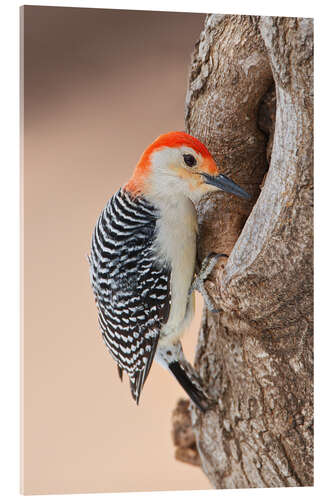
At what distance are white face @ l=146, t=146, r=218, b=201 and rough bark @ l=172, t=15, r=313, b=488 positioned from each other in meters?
0.21

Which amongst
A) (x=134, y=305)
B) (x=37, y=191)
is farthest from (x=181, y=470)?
(x=37, y=191)

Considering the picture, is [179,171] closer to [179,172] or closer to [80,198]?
[179,172]

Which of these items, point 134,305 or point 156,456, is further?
point 156,456

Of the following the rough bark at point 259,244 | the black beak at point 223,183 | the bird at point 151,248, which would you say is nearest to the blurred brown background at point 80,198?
the bird at point 151,248

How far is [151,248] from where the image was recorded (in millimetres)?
2426

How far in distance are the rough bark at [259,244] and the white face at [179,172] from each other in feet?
0.69

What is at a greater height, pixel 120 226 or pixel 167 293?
pixel 120 226

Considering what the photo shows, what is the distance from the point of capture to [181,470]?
9.25ft

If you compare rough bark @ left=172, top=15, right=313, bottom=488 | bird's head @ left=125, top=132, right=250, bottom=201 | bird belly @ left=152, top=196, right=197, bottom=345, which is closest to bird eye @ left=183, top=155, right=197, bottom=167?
bird's head @ left=125, top=132, right=250, bottom=201

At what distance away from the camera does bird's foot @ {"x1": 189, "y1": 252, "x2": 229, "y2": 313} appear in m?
2.46

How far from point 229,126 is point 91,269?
2.51 ft

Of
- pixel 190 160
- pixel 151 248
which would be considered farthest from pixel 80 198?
pixel 190 160

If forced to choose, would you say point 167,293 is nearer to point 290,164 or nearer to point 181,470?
point 290,164

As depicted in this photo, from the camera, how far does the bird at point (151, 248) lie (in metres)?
2.39
